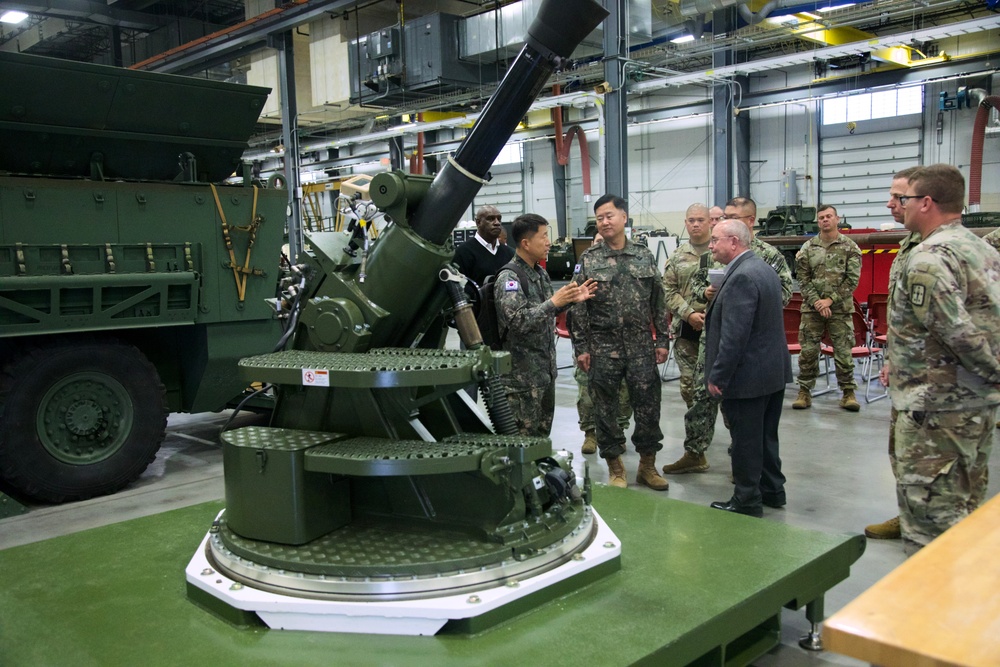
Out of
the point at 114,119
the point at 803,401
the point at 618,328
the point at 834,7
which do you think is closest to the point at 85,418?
the point at 114,119

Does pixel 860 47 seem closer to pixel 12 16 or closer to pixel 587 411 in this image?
pixel 587 411

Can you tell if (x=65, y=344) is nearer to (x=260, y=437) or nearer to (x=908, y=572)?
(x=260, y=437)

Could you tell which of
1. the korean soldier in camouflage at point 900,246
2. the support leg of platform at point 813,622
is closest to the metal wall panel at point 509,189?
the korean soldier in camouflage at point 900,246

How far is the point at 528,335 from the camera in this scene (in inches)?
189

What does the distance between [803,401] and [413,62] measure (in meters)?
7.95

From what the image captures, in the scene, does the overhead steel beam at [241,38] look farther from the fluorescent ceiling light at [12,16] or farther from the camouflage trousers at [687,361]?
the camouflage trousers at [687,361]

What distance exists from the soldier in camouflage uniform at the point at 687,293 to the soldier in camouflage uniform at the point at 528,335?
1622 mm

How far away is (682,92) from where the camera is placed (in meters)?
19.2

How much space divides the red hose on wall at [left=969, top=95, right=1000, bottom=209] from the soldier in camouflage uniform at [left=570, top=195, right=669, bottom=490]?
38.5 feet

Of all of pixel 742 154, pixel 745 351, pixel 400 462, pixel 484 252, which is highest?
pixel 742 154

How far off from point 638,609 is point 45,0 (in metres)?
14.8

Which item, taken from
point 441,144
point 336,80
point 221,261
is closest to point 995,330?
point 221,261

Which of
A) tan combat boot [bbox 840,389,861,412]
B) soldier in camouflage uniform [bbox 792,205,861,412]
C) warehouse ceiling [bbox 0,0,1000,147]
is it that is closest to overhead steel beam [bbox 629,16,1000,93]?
warehouse ceiling [bbox 0,0,1000,147]

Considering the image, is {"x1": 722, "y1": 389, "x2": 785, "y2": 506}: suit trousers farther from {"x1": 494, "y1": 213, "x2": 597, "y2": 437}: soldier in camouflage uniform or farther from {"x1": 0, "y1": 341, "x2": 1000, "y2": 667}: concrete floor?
{"x1": 494, "y1": 213, "x2": 597, "y2": 437}: soldier in camouflage uniform
